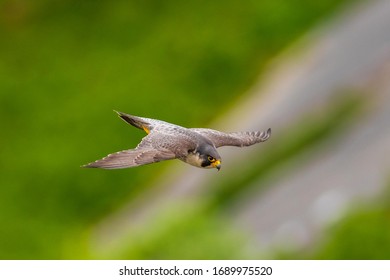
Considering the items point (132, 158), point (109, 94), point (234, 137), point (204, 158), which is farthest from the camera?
point (109, 94)

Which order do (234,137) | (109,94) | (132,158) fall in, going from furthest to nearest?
(109,94) → (234,137) → (132,158)

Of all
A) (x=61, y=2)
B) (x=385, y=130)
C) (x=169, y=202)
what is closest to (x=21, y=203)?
(x=169, y=202)

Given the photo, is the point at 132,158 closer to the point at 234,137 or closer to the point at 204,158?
the point at 204,158

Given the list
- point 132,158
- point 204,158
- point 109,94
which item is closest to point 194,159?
point 204,158

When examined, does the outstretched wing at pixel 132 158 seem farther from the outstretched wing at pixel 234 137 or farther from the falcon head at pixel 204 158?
the outstretched wing at pixel 234 137

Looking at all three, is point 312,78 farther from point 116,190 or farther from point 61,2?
point 61,2

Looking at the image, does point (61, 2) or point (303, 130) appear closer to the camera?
point (303, 130)
